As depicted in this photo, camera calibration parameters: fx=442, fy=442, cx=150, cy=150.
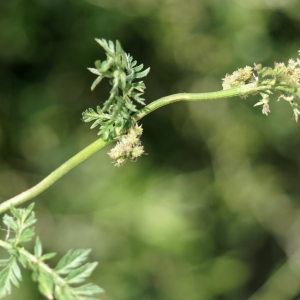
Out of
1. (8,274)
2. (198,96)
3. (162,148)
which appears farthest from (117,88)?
(162,148)

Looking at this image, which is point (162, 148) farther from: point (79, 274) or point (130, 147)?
point (79, 274)

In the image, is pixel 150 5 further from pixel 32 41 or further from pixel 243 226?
pixel 243 226

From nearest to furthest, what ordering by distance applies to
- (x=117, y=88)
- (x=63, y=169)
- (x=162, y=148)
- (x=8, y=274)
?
(x=117, y=88)
(x=8, y=274)
(x=63, y=169)
(x=162, y=148)

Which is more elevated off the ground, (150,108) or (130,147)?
(150,108)

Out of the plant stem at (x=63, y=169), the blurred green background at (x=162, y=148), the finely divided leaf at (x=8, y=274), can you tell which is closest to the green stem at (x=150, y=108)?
the plant stem at (x=63, y=169)

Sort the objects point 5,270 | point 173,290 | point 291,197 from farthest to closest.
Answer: point 291,197
point 173,290
point 5,270

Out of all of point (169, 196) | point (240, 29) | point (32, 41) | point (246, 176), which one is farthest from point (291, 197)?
point (32, 41)

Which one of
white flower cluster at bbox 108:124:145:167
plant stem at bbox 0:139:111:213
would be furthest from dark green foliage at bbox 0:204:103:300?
white flower cluster at bbox 108:124:145:167

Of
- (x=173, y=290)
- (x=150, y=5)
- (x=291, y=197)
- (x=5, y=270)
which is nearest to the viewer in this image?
(x=5, y=270)
